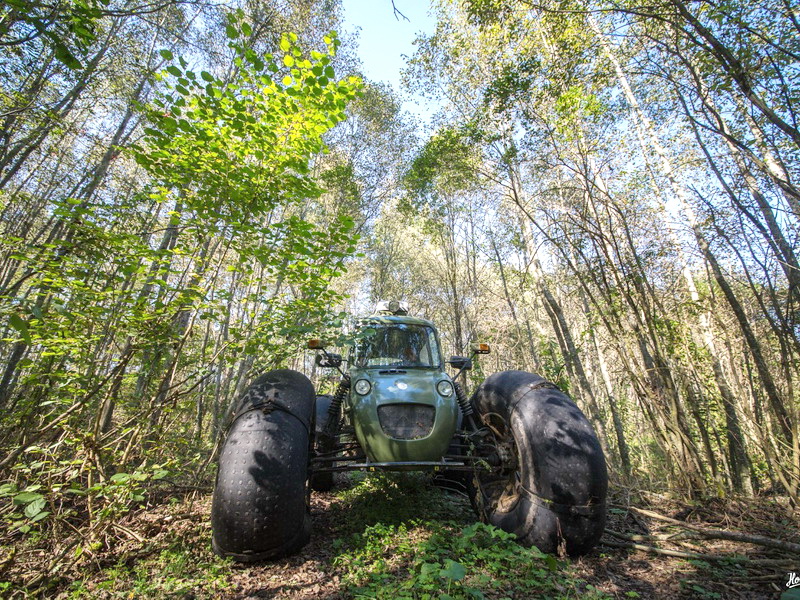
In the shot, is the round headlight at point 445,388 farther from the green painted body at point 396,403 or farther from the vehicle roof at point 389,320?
the vehicle roof at point 389,320

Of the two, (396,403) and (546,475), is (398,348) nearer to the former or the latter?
(396,403)

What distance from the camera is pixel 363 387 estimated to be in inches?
133

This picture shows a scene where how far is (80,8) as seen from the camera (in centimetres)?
187

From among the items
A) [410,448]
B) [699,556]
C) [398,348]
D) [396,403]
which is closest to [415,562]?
[410,448]

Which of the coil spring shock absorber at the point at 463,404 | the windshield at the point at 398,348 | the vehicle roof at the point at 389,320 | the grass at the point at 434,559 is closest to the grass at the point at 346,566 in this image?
the grass at the point at 434,559

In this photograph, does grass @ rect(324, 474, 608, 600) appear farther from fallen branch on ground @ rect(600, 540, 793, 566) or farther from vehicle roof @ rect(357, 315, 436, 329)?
vehicle roof @ rect(357, 315, 436, 329)

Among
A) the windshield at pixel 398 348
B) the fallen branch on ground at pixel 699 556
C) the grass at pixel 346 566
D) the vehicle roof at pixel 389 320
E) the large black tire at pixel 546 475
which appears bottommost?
the grass at pixel 346 566

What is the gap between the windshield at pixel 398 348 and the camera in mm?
4133

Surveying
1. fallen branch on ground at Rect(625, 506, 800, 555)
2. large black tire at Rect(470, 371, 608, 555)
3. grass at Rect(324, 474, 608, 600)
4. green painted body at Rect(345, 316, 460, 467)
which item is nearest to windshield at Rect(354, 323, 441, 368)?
green painted body at Rect(345, 316, 460, 467)

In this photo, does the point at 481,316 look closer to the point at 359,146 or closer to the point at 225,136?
the point at 359,146

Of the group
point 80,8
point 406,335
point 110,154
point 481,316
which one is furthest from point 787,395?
point 481,316

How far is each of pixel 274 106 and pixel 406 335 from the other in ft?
8.59

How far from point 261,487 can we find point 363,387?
1231 millimetres

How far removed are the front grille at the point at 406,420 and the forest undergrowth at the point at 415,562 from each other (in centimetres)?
74
